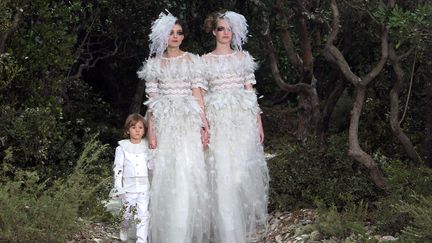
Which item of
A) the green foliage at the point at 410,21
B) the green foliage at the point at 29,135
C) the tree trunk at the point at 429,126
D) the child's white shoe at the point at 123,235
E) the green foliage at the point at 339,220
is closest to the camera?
the green foliage at the point at 410,21

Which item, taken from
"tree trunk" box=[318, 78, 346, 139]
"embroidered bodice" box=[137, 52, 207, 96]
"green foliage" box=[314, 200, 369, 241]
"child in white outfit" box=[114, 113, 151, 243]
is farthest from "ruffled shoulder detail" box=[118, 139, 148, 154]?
"tree trunk" box=[318, 78, 346, 139]

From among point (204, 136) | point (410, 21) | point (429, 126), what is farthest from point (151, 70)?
point (429, 126)

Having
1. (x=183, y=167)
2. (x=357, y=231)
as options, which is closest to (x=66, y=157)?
(x=183, y=167)

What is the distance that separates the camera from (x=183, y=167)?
19.7 feet

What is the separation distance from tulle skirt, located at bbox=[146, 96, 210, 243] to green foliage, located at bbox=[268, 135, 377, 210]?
1.10 meters

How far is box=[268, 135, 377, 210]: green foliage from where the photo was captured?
655 centimetres

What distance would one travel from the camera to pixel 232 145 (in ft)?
20.5

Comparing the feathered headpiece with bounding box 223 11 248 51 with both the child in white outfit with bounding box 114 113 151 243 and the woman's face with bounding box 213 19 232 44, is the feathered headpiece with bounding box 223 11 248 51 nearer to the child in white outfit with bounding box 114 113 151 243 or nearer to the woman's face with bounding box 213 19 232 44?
the woman's face with bounding box 213 19 232 44

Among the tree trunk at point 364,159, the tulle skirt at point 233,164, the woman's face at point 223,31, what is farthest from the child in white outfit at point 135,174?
the tree trunk at point 364,159

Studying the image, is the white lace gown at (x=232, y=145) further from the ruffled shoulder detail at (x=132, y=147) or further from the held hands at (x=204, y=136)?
the ruffled shoulder detail at (x=132, y=147)

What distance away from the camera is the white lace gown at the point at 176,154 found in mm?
6012

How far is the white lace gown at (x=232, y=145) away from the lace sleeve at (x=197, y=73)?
64mm

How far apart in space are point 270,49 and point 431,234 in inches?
143

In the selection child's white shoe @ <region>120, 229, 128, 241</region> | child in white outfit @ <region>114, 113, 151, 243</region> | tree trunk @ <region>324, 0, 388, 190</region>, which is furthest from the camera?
tree trunk @ <region>324, 0, 388, 190</region>
